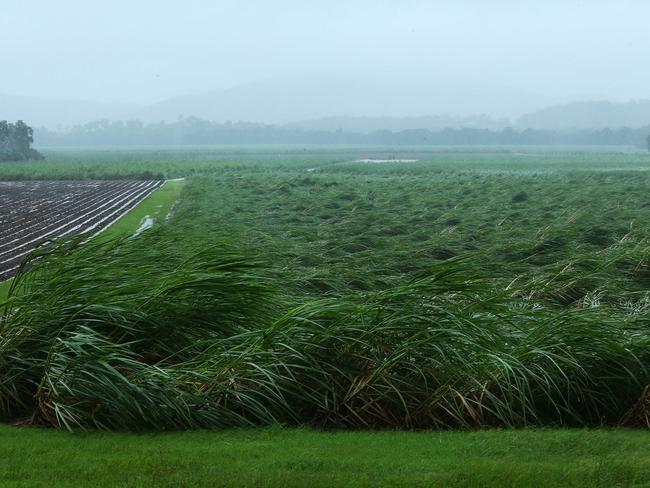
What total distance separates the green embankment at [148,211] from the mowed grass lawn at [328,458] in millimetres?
7021

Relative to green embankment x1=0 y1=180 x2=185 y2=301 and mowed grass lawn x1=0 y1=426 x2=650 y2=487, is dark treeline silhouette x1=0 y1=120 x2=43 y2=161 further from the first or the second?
mowed grass lawn x1=0 y1=426 x2=650 y2=487

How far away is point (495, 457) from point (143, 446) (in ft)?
6.18

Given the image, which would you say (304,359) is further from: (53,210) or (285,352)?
(53,210)

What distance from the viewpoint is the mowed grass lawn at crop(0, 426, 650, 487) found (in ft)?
12.9

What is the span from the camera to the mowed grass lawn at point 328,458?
3933mm

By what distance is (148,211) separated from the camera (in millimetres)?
23656

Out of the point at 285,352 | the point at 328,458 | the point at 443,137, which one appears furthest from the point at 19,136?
the point at 443,137

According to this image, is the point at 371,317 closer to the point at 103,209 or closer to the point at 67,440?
the point at 67,440

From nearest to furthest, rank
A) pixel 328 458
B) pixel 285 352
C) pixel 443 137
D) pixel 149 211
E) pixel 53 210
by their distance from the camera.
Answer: pixel 328 458 < pixel 285 352 < pixel 149 211 < pixel 53 210 < pixel 443 137

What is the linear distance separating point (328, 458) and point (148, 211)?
794 inches

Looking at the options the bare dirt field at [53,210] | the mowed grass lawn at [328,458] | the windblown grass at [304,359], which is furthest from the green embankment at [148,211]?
the mowed grass lawn at [328,458]

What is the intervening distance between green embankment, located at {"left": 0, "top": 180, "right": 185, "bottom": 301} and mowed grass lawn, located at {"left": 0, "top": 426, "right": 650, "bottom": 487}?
7021mm

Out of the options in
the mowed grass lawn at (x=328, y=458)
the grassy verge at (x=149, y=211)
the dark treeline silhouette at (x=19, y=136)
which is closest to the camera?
the mowed grass lawn at (x=328, y=458)

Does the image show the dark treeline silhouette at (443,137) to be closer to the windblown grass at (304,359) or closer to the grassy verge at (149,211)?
the grassy verge at (149,211)
